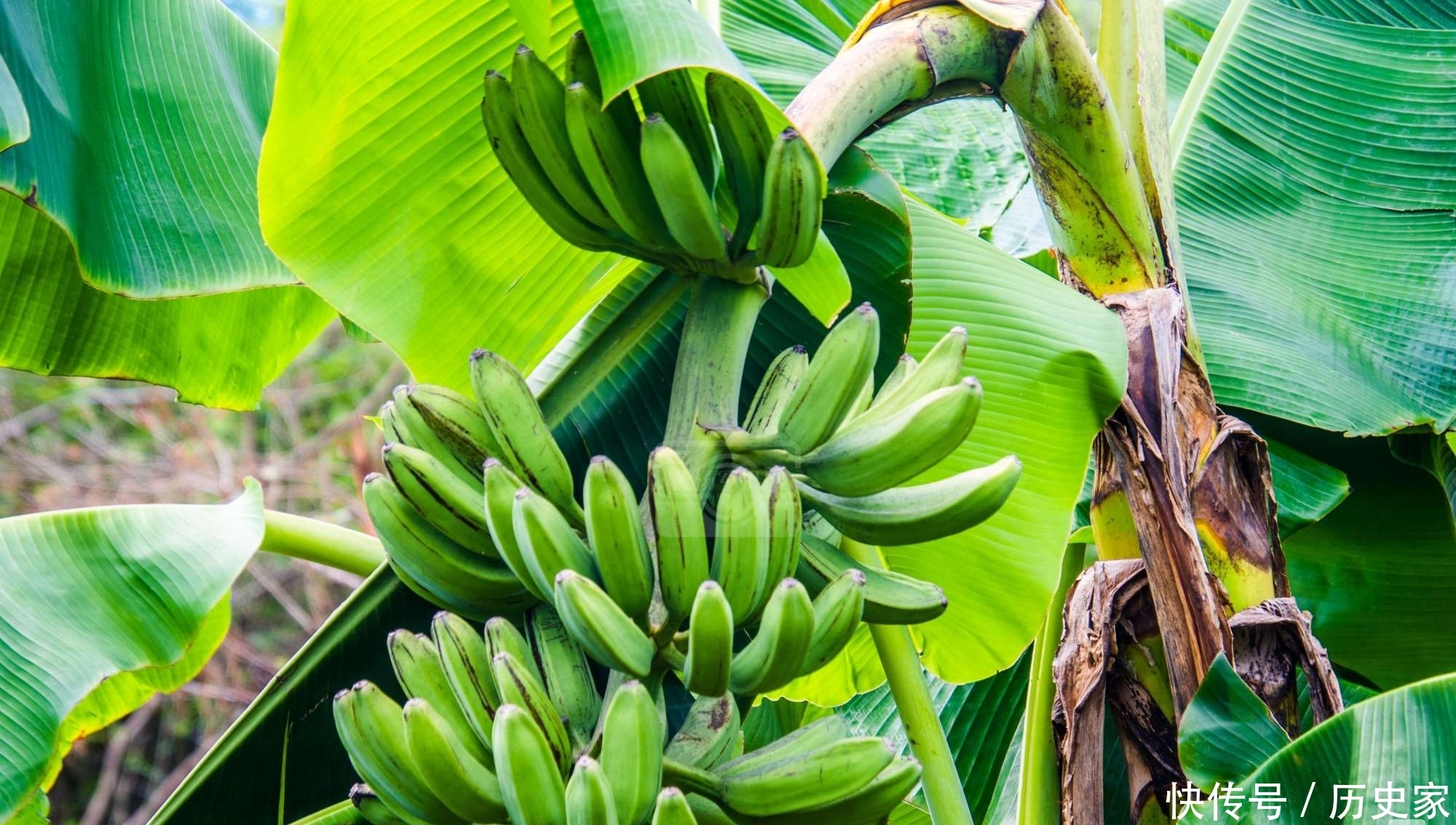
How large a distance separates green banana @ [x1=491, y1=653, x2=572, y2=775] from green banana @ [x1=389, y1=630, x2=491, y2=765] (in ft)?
0.21

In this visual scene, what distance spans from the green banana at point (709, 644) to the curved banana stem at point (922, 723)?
358mm

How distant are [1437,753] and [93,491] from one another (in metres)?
4.38

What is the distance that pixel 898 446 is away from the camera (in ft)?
1.95

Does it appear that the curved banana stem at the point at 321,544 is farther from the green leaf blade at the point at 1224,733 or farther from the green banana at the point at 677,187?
the green leaf blade at the point at 1224,733

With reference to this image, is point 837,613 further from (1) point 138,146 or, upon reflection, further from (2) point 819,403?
(1) point 138,146

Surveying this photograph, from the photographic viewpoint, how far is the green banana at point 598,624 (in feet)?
1.66

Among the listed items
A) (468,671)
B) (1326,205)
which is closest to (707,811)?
(468,671)

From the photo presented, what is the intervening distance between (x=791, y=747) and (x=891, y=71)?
1.36 feet

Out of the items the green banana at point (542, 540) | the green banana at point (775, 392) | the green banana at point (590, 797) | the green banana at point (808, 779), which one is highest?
the green banana at point (542, 540)

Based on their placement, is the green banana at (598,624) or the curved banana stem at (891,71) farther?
the curved banana stem at (891,71)

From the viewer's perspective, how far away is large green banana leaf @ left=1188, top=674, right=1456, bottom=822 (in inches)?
29.0

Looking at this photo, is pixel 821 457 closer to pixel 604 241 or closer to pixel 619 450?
pixel 604 241

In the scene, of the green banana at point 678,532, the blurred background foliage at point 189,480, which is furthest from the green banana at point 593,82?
the blurred background foliage at point 189,480

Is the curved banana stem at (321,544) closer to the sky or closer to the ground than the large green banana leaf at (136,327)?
closer to the ground
